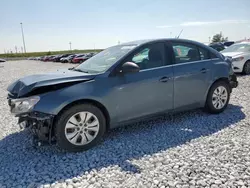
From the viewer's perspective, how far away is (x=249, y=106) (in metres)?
5.16

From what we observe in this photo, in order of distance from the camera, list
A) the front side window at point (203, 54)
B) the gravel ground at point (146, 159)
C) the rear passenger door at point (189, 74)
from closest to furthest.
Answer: the gravel ground at point (146, 159), the rear passenger door at point (189, 74), the front side window at point (203, 54)

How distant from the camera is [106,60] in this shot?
12.8 ft

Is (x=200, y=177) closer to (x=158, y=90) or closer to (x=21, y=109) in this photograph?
(x=158, y=90)

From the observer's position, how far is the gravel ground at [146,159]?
2.56 meters

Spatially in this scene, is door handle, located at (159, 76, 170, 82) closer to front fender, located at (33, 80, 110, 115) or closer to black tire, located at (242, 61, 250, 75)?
front fender, located at (33, 80, 110, 115)

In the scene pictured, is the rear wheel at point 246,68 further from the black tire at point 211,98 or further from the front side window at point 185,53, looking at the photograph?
the front side window at point 185,53

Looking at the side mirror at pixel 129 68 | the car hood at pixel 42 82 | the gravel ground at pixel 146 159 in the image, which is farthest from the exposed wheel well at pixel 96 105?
the side mirror at pixel 129 68

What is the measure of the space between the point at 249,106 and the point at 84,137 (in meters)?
4.00

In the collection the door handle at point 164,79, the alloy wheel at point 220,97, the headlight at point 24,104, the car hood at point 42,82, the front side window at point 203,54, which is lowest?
the alloy wheel at point 220,97

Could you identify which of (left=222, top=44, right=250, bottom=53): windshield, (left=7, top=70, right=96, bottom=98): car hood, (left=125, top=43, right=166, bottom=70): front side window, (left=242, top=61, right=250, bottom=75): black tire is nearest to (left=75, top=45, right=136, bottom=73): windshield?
(left=125, top=43, right=166, bottom=70): front side window

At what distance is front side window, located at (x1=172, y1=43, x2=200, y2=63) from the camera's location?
4133 mm

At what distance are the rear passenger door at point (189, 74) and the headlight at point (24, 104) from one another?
2.37 m

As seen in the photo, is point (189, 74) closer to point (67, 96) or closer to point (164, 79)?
point (164, 79)

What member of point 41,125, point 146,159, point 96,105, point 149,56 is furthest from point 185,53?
point 41,125
